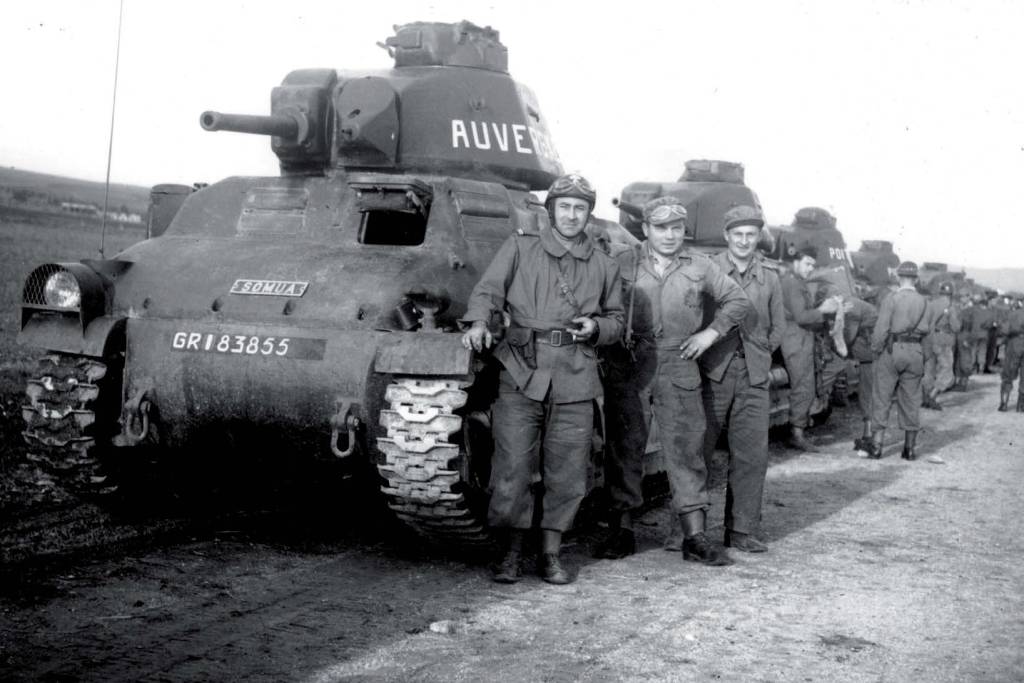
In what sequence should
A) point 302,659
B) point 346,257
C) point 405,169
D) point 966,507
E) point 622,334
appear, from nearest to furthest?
point 302,659 < point 622,334 < point 346,257 < point 405,169 < point 966,507

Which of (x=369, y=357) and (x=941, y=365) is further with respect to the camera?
(x=941, y=365)

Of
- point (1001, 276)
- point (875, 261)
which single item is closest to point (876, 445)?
point (875, 261)

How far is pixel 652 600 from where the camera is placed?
6.06 meters

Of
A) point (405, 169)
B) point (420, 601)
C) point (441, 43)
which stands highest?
point (441, 43)

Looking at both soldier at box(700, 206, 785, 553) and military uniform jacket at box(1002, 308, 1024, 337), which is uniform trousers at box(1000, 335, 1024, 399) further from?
soldier at box(700, 206, 785, 553)

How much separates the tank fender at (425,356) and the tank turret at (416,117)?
2.45 metres

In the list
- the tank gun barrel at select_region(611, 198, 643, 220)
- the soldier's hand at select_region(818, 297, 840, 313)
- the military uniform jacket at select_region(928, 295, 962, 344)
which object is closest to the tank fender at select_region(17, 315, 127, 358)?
the tank gun barrel at select_region(611, 198, 643, 220)

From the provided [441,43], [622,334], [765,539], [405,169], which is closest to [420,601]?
[622,334]

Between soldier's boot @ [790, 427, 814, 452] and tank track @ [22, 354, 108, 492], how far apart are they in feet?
25.8

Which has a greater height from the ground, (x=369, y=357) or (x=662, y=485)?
(x=369, y=357)

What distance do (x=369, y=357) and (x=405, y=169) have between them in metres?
2.57

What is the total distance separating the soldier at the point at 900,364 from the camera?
1187cm

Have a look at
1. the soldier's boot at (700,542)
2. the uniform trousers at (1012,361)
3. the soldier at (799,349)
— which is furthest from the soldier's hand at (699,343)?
the uniform trousers at (1012,361)

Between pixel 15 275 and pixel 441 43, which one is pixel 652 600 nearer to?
pixel 441 43
